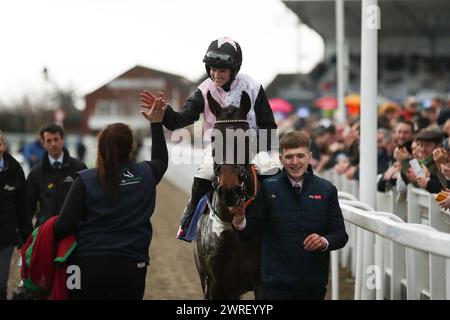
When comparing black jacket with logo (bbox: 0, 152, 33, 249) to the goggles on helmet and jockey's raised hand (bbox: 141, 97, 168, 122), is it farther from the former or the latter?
the goggles on helmet

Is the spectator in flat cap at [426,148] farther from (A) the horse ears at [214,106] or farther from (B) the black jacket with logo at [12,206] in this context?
(B) the black jacket with logo at [12,206]

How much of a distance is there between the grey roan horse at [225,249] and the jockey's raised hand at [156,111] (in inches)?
11.1

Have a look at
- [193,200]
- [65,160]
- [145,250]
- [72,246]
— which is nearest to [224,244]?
[193,200]

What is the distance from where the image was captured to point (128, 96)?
59.5 m

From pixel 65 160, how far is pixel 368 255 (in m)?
2.53

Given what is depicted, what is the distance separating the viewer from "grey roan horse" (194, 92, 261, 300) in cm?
488

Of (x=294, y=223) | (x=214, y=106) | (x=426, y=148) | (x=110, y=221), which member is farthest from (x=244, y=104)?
(x=426, y=148)

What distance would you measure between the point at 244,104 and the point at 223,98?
0.43 metres

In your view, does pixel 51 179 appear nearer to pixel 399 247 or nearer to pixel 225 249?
pixel 225 249

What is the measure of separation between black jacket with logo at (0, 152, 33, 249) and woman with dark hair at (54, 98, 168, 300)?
5.98ft

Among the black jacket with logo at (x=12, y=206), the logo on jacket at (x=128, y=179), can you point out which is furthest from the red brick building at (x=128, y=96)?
the logo on jacket at (x=128, y=179)

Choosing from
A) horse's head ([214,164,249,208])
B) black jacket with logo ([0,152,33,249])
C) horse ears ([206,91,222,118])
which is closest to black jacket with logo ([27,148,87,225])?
black jacket with logo ([0,152,33,249])
